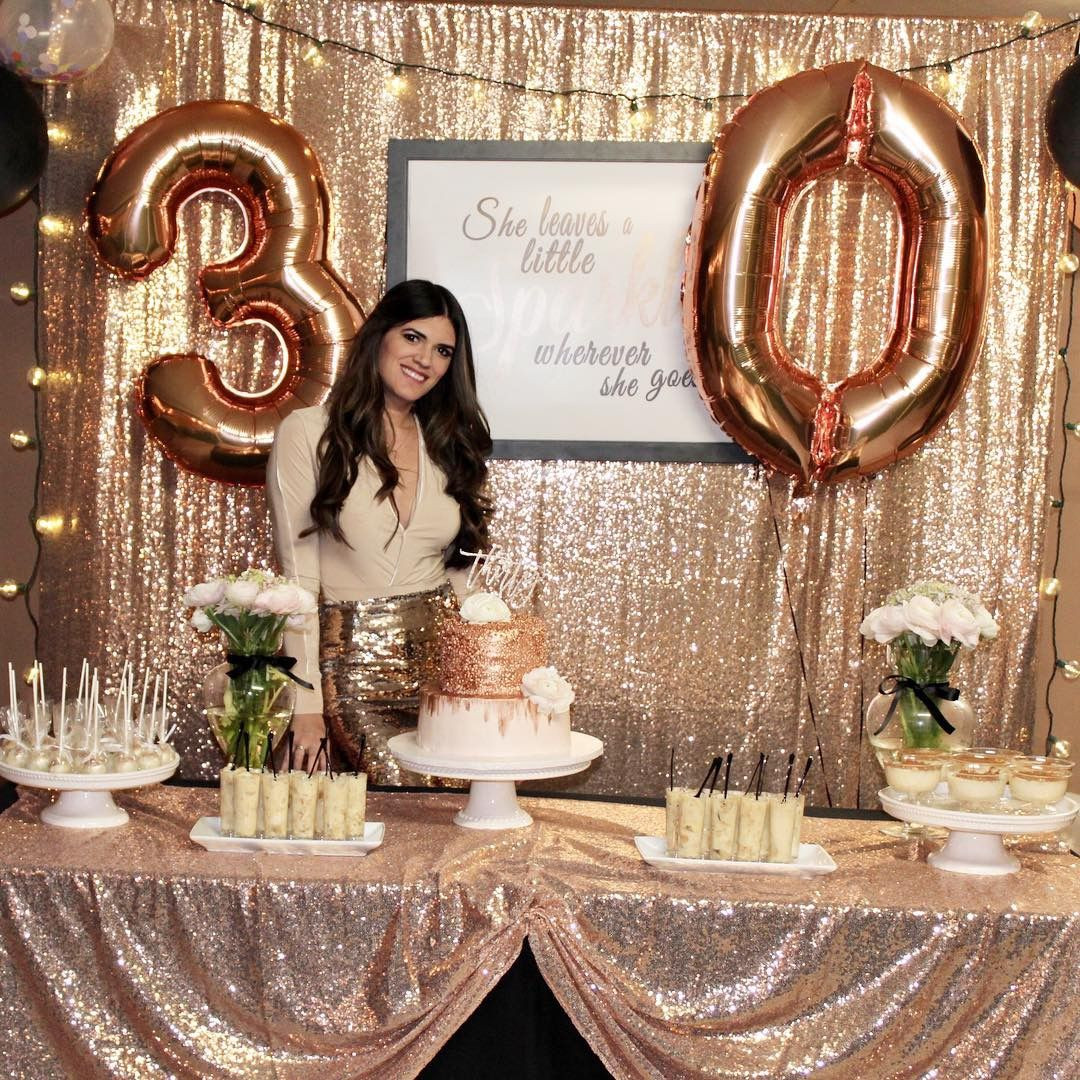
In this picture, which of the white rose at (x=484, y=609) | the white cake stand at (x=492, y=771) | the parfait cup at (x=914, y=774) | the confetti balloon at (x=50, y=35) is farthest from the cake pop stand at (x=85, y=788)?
the confetti balloon at (x=50, y=35)

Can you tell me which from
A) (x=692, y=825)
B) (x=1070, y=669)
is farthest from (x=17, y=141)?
(x=1070, y=669)

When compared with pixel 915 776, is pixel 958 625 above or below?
above

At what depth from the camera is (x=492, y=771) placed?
7.15ft

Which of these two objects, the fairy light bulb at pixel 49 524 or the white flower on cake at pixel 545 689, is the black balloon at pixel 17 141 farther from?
the white flower on cake at pixel 545 689

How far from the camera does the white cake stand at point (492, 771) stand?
219 centimetres

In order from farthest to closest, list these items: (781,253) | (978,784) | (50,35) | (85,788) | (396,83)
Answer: (396,83) → (781,253) → (50,35) → (85,788) → (978,784)

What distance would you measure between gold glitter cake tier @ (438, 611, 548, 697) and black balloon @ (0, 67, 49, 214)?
63.1 inches

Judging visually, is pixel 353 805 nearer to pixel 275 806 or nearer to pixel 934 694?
pixel 275 806

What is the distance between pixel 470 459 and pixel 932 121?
52.7 inches

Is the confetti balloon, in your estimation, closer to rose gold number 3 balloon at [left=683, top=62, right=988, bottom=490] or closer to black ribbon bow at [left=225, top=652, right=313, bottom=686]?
rose gold number 3 balloon at [left=683, top=62, right=988, bottom=490]

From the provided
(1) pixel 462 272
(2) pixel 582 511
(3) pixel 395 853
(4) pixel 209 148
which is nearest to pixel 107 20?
(4) pixel 209 148

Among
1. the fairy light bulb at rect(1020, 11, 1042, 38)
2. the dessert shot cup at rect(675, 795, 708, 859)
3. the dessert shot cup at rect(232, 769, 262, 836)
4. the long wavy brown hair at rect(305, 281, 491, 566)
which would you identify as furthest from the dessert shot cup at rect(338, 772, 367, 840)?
the fairy light bulb at rect(1020, 11, 1042, 38)

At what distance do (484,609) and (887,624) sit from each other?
70 cm

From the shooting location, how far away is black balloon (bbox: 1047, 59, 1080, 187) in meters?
3.07
